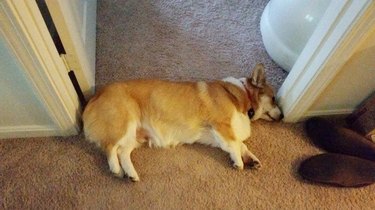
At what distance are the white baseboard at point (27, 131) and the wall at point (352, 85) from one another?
120 centimetres

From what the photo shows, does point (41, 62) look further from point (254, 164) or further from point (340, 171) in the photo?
point (340, 171)

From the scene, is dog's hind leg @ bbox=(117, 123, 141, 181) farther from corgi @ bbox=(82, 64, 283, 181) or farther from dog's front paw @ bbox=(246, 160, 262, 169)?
dog's front paw @ bbox=(246, 160, 262, 169)

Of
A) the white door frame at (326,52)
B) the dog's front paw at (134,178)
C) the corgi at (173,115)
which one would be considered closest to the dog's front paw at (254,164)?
the corgi at (173,115)

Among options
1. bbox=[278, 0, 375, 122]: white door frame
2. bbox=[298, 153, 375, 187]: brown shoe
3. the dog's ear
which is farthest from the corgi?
bbox=[298, 153, 375, 187]: brown shoe

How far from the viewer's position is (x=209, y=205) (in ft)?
4.28

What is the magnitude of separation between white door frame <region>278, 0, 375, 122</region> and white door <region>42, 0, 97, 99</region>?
919 mm

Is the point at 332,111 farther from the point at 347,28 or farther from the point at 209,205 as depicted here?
the point at 209,205

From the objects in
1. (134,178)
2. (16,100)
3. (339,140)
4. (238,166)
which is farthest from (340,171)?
(16,100)

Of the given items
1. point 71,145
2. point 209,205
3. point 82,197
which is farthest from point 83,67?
point 209,205

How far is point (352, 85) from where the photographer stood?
1.37m

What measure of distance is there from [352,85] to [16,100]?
1386 millimetres

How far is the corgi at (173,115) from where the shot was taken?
1300 mm

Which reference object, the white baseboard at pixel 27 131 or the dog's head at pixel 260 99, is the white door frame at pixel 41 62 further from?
the dog's head at pixel 260 99

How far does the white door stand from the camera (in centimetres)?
109
